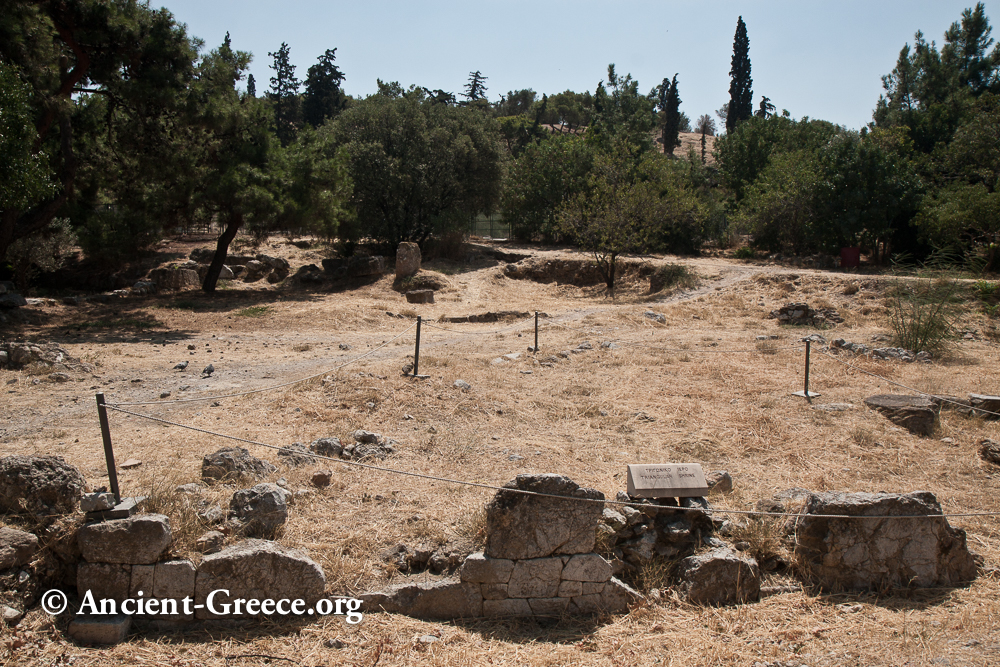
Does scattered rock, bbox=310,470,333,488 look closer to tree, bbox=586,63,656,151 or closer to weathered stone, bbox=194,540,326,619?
weathered stone, bbox=194,540,326,619

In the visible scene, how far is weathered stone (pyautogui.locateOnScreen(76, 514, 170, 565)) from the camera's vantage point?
420 centimetres

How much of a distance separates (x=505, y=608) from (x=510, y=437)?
10.2 feet

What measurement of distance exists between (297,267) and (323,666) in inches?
807

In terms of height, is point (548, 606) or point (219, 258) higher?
point (219, 258)

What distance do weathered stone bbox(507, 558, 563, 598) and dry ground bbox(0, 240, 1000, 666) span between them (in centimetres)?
20

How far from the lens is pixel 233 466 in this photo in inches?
226

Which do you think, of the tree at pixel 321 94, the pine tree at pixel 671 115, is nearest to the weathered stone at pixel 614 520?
the tree at pixel 321 94

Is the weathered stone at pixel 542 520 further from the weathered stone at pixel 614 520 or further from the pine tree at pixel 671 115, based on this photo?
the pine tree at pixel 671 115

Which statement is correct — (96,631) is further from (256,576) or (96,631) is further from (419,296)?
(419,296)

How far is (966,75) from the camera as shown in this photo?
1401 inches

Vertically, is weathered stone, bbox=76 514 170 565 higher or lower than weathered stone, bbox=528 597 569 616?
higher

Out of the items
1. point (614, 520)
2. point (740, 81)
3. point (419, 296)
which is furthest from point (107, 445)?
point (740, 81)

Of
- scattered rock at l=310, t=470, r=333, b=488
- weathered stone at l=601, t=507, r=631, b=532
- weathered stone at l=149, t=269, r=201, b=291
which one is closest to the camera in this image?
weathered stone at l=601, t=507, r=631, b=532

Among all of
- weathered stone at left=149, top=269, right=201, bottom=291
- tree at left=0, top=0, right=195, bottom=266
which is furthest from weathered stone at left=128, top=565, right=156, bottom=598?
weathered stone at left=149, top=269, right=201, bottom=291
